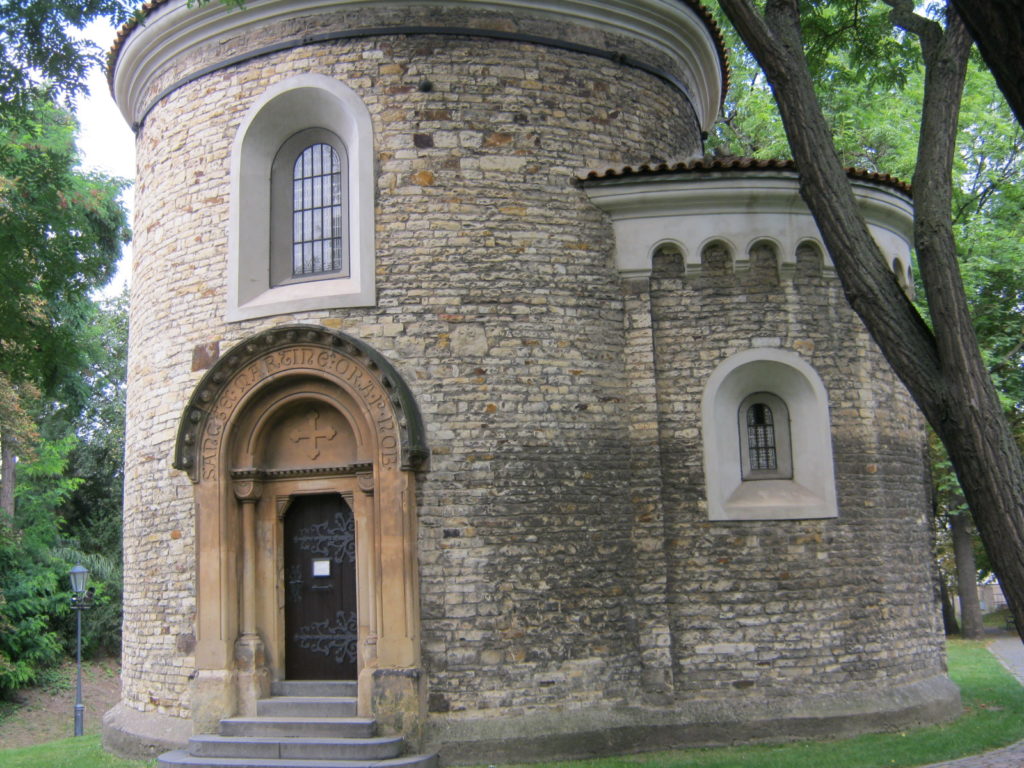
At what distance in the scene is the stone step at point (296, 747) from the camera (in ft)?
29.9

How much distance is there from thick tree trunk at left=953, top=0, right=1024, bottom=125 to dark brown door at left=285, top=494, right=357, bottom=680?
7437 mm

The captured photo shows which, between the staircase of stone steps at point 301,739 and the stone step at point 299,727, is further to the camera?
the stone step at point 299,727

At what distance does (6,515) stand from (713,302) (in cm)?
1732

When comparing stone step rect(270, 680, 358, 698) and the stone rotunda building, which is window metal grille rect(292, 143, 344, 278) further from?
stone step rect(270, 680, 358, 698)

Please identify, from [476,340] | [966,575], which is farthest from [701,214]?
[966,575]

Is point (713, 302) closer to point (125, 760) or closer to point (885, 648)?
point (885, 648)

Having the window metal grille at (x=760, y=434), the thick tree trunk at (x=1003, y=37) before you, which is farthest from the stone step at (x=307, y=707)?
the thick tree trunk at (x=1003, y=37)

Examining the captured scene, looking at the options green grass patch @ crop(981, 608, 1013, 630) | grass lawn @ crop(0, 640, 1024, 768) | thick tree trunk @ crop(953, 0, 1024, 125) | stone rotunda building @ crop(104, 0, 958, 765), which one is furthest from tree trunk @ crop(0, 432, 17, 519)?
green grass patch @ crop(981, 608, 1013, 630)

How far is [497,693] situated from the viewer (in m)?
9.65

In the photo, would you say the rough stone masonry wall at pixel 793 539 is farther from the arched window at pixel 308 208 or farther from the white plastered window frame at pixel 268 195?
the arched window at pixel 308 208

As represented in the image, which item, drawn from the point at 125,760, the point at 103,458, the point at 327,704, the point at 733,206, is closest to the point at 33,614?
the point at 103,458

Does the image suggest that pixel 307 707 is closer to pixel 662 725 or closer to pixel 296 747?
pixel 296 747

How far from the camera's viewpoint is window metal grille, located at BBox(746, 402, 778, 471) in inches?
442

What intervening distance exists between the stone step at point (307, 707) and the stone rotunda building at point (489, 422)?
0.04m
